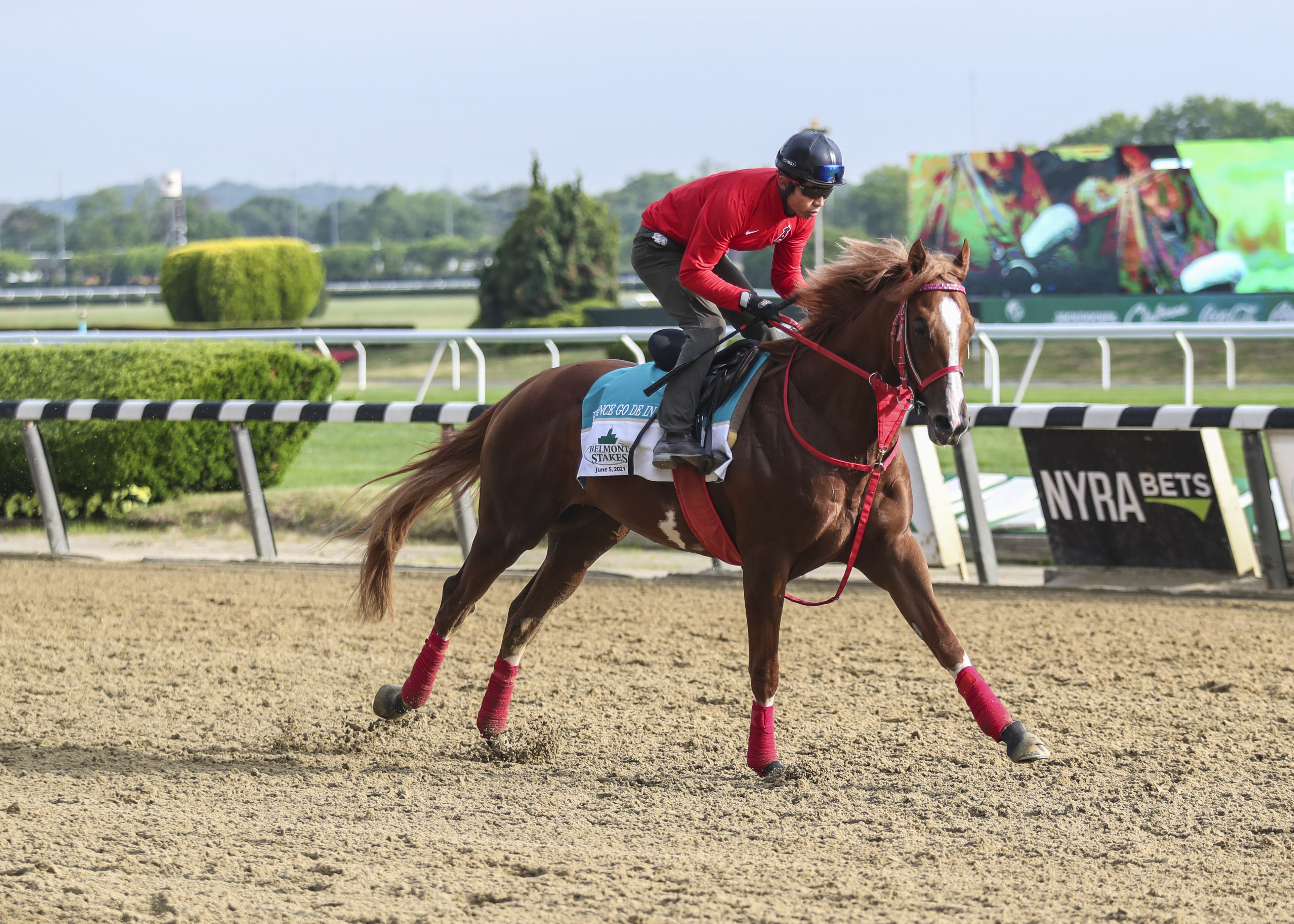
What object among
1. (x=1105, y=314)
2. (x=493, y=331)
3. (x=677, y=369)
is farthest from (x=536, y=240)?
(x=677, y=369)

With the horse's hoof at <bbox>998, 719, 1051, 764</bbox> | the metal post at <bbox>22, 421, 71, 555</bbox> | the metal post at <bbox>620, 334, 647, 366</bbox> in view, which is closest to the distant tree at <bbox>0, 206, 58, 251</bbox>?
the metal post at <bbox>22, 421, 71, 555</bbox>

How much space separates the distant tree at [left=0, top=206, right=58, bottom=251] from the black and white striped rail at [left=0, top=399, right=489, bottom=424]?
10785 cm

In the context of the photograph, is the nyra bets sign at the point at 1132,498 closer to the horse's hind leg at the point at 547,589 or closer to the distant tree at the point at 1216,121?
the horse's hind leg at the point at 547,589

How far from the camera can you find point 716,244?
12.8ft

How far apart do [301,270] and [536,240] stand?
659 centimetres

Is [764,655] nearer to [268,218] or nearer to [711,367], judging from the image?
[711,367]

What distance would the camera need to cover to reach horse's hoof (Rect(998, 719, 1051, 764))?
3639 mm

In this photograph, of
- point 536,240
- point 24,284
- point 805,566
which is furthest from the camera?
point 24,284

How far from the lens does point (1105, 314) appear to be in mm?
19422

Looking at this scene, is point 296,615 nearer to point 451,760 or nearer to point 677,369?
point 451,760

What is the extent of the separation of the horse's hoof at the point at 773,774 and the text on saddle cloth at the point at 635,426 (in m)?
0.86

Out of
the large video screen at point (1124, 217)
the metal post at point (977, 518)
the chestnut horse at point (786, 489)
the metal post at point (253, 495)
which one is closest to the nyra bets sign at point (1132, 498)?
the metal post at point (977, 518)

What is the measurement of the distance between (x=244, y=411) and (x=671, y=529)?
13.7 feet

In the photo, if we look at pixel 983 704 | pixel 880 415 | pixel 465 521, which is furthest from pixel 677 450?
pixel 465 521
